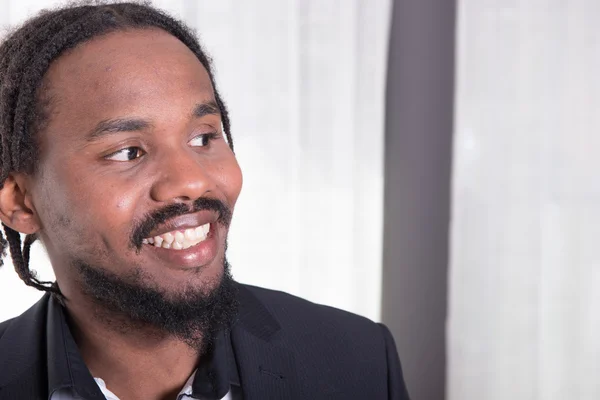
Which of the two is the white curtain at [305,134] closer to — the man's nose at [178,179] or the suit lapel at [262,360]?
the suit lapel at [262,360]

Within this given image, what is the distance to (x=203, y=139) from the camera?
1.58 m

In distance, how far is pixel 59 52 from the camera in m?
1.52

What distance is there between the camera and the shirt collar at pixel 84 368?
1527mm

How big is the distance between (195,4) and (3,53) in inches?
36.3

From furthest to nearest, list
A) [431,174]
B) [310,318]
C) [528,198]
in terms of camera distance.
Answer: [431,174]
[528,198]
[310,318]

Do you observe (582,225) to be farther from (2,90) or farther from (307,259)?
(2,90)

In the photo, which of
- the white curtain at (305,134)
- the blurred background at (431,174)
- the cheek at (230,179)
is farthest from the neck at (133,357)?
the white curtain at (305,134)

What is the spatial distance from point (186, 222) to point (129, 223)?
0.35ft

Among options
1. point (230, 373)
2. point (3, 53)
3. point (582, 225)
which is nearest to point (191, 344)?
point (230, 373)

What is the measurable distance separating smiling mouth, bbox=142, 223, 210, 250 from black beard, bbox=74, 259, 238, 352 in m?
0.06

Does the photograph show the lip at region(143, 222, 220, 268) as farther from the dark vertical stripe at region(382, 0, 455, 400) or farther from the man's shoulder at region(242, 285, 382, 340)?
the dark vertical stripe at region(382, 0, 455, 400)

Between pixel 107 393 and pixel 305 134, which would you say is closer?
pixel 107 393

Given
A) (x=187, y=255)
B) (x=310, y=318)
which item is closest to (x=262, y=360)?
(x=310, y=318)

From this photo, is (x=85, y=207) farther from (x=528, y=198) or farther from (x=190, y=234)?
(x=528, y=198)
